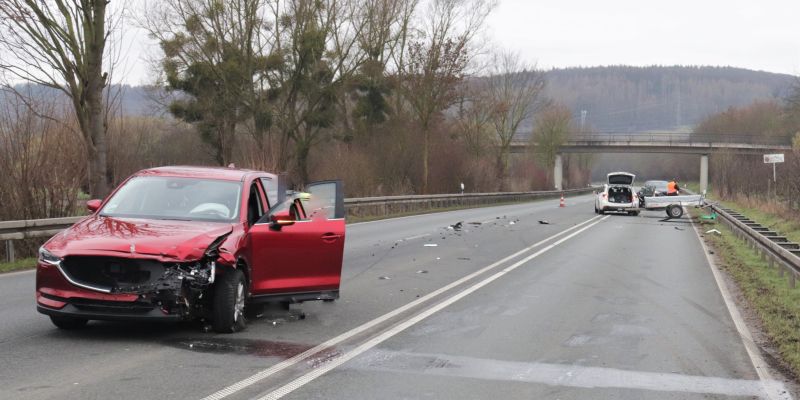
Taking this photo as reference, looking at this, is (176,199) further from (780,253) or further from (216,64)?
(216,64)

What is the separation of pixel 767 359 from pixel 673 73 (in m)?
172

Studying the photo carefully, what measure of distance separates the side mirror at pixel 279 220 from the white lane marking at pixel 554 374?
1858mm

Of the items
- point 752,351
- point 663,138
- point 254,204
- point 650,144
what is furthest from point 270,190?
point 663,138

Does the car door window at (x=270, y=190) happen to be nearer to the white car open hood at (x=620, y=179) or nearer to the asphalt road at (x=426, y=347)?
the asphalt road at (x=426, y=347)

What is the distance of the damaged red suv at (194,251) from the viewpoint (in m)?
7.06

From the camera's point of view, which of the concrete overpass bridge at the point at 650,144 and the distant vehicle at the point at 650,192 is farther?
the concrete overpass bridge at the point at 650,144

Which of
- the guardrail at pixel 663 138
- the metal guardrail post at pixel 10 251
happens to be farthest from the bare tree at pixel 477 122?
the metal guardrail post at pixel 10 251

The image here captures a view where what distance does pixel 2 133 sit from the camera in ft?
48.5

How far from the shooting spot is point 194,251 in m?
7.21

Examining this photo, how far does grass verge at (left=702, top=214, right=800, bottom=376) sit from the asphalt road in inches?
16.8

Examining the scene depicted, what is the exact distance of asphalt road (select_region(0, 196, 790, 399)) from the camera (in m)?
6.00

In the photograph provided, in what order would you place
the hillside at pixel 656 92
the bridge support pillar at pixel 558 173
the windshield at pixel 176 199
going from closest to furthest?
the windshield at pixel 176 199
the bridge support pillar at pixel 558 173
the hillside at pixel 656 92

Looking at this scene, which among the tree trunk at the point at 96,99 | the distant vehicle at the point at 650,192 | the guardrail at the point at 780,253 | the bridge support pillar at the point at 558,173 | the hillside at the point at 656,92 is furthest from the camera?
the hillside at the point at 656,92

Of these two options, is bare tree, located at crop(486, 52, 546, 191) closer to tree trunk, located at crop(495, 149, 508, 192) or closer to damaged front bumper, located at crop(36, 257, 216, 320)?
tree trunk, located at crop(495, 149, 508, 192)
